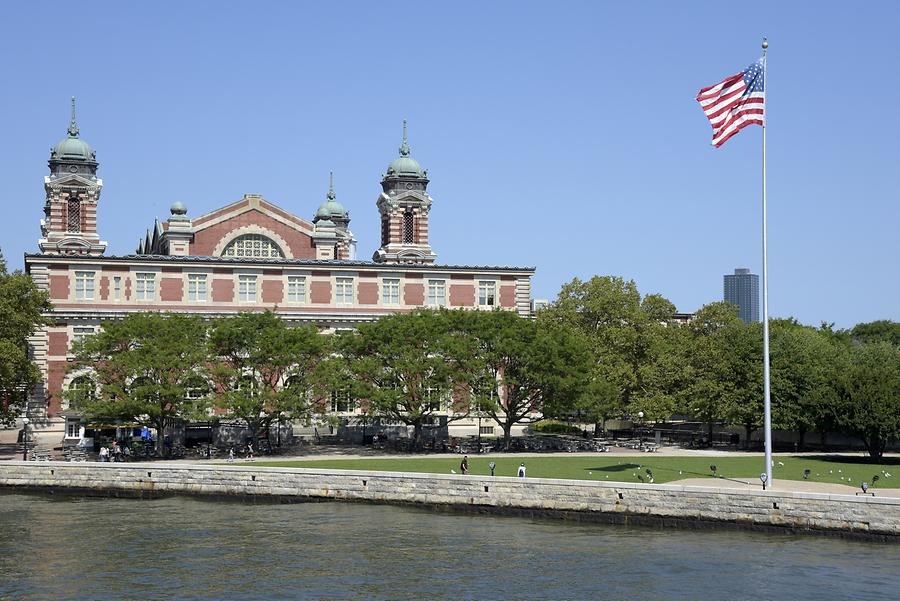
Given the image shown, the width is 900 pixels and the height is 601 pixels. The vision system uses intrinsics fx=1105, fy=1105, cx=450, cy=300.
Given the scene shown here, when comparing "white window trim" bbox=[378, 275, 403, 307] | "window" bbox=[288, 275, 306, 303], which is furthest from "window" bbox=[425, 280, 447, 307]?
"window" bbox=[288, 275, 306, 303]

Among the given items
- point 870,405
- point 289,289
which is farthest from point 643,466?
point 289,289

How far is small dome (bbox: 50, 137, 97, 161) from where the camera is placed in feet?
327

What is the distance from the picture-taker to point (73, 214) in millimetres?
99875

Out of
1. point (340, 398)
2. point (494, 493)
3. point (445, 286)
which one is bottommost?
point (494, 493)

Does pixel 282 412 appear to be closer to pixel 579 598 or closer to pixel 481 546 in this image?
pixel 481 546

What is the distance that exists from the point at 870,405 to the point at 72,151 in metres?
71.1

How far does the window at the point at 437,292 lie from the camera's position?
3952 inches

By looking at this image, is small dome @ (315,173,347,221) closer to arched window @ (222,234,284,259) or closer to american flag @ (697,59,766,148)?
arched window @ (222,234,284,259)

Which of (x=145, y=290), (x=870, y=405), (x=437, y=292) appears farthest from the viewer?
(x=437, y=292)

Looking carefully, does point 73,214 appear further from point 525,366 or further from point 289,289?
point 525,366

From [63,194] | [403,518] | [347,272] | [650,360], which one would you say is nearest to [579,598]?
[403,518]

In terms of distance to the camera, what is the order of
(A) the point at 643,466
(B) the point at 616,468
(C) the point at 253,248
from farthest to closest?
(C) the point at 253,248, (A) the point at 643,466, (B) the point at 616,468

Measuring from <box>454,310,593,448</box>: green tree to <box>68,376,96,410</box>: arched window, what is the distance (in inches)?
1034

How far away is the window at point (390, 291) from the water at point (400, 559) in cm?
4453
